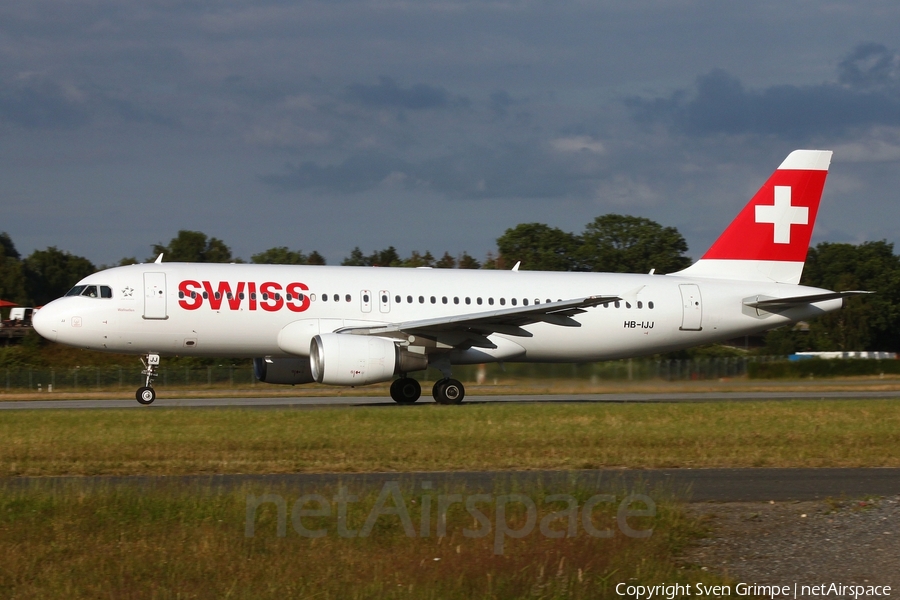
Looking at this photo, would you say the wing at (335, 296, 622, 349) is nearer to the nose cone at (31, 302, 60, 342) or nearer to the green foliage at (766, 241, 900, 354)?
the nose cone at (31, 302, 60, 342)

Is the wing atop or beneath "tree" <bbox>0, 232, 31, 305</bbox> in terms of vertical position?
beneath

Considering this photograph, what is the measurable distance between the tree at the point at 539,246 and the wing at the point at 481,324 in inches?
2247

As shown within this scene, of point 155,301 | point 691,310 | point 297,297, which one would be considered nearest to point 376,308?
point 297,297

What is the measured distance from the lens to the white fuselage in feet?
79.5

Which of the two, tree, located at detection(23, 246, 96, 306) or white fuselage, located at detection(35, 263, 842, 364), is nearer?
white fuselage, located at detection(35, 263, 842, 364)

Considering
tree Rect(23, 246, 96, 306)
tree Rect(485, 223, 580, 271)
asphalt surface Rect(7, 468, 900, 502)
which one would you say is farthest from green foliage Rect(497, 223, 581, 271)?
asphalt surface Rect(7, 468, 900, 502)

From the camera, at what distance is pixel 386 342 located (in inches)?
934

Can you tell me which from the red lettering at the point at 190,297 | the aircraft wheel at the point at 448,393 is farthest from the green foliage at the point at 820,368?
the red lettering at the point at 190,297

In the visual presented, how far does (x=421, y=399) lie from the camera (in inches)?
1130

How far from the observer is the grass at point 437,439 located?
14023mm

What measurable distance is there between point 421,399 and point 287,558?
2066cm

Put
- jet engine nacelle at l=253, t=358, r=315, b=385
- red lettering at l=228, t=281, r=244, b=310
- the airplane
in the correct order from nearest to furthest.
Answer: the airplane → red lettering at l=228, t=281, r=244, b=310 → jet engine nacelle at l=253, t=358, r=315, b=385

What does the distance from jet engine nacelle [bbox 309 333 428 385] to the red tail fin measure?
10.5 meters

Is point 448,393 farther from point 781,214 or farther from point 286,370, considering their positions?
point 781,214
